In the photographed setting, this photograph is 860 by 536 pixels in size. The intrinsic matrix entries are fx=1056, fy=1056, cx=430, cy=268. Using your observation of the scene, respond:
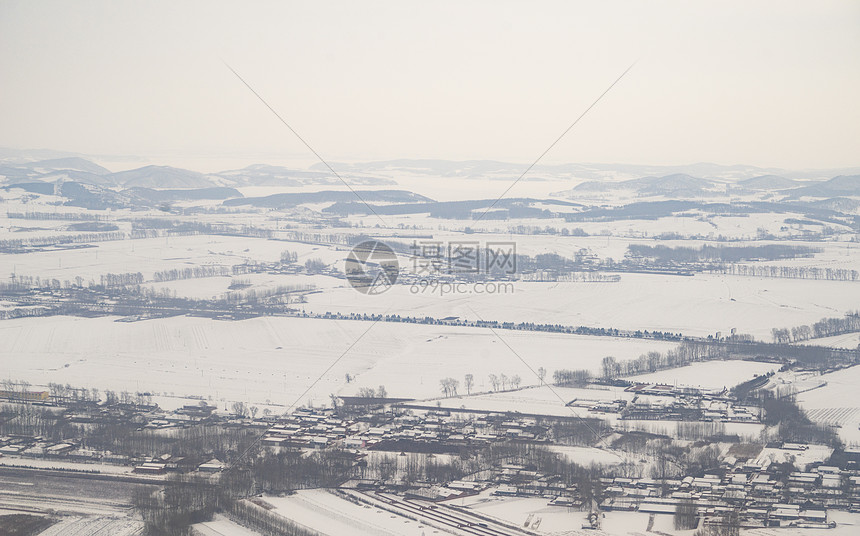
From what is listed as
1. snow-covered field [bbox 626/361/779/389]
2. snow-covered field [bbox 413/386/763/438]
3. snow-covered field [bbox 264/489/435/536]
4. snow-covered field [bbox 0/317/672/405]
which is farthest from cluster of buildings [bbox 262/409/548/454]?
snow-covered field [bbox 626/361/779/389]

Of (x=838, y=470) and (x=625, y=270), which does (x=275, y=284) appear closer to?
(x=625, y=270)

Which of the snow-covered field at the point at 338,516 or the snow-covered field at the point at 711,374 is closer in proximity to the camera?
the snow-covered field at the point at 338,516

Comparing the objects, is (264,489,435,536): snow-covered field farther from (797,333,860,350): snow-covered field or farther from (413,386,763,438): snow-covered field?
(797,333,860,350): snow-covered field

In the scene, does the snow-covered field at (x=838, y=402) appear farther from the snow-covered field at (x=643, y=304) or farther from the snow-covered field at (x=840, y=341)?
the snow-covered field at (x=643, y=304)

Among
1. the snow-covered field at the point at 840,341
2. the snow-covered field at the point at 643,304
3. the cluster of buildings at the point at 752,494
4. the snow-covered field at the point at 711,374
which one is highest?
the snow-covered field at the point at 643,304
